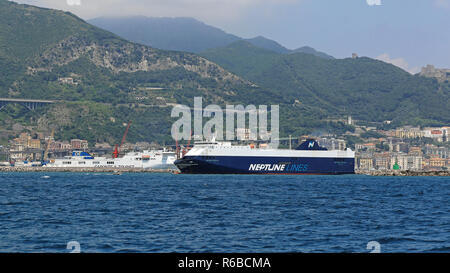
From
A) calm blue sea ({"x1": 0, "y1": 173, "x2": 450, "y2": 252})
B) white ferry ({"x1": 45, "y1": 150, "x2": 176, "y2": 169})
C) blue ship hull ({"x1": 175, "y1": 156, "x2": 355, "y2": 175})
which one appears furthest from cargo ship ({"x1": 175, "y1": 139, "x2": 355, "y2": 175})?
calm blue sea ({"x1": 0, "y1": 173, "x2": 450, "y2": 252})

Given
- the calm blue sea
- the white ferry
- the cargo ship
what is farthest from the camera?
the white ferry

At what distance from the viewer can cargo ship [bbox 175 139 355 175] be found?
13225cm

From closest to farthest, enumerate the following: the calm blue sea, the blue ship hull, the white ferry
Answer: the calm blue sea
the blue ship hull
the white ferry

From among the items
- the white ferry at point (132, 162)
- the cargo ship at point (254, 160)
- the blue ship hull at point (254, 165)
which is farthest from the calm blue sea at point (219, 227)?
the white ferry at point (132, 162)

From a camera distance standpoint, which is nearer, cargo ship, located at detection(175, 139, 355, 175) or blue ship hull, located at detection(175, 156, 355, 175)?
blue ship hull, located at detection(175, 156, 355, 175)

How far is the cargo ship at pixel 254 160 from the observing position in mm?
132250

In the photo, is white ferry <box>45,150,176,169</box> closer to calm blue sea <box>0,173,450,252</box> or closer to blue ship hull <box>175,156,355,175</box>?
blue ship hull <box>175,156,355,175</box>

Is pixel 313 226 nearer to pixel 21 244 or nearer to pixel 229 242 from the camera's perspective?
pixel 229 242

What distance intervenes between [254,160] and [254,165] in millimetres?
1075

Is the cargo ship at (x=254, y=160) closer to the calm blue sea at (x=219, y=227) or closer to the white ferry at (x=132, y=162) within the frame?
the white ferry at (x=132, y=162)

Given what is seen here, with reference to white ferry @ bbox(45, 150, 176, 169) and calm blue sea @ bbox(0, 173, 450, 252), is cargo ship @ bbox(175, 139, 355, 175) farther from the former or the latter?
calm blue sea @ bbox(0, 173, 450, 252)

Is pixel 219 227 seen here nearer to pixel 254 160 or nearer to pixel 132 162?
pixel 254 160

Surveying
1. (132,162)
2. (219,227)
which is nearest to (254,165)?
(132,162)
